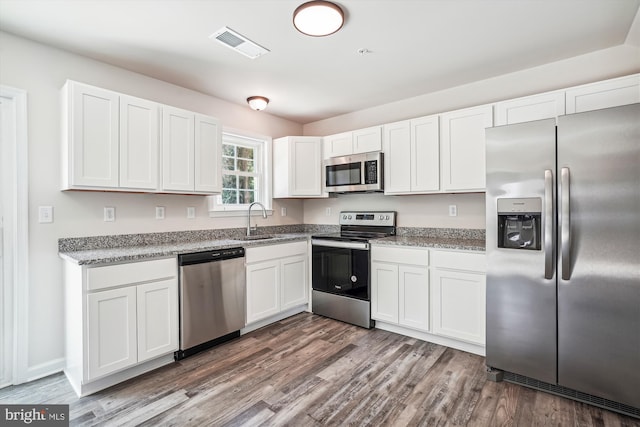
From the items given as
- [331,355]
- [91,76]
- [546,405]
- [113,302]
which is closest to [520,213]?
[546,405]

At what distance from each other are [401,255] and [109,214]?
2.64 meters

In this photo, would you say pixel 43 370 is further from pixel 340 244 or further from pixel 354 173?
pixel 354 173

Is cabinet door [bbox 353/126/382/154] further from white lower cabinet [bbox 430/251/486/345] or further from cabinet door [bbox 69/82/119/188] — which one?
cabinet door [bbox 69/82/119/188]

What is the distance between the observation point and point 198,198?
331cm

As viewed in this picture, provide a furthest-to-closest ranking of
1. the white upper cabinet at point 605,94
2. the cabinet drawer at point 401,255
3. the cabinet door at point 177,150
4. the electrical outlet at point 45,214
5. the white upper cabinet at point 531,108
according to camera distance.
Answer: the cabinet drawer at point 401,255
the cabinet door at point 177,150
the white upper cabinet at point 531,108
the electrical outlet at point 45,214
the white upper cabinet at point 605,94

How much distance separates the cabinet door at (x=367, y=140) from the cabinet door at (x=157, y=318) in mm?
2391

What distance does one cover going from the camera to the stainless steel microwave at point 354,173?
11.3 ft

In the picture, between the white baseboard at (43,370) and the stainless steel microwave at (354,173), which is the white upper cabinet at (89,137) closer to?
the white baseboard at (43,370)

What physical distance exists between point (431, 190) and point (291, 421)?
2.33m

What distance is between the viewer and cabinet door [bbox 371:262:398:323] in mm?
3057

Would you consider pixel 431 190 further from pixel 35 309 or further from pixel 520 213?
pixel 35 309

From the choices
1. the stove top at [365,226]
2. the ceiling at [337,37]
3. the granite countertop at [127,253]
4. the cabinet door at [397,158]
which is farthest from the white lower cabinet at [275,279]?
the ceiling at [337,37]

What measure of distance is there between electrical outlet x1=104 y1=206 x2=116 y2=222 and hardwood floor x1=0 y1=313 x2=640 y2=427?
1.22 meters

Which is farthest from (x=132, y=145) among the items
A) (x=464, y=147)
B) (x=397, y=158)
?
(x=464, y=147)
